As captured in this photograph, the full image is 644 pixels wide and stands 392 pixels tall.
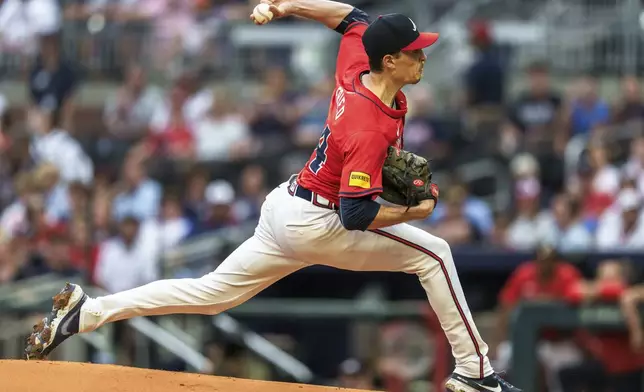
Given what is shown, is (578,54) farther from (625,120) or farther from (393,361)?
(393,361)

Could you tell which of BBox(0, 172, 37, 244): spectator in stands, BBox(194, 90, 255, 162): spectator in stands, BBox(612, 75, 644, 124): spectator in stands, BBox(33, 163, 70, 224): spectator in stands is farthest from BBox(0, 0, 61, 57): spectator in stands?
BBox(612, 75, 644, 124): spectator in stands

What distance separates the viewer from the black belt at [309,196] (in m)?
6.09

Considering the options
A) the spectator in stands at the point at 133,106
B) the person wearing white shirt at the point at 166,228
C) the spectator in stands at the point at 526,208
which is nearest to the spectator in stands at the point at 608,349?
the spectator in stands at the point at 526,208

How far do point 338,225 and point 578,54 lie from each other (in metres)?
9.59

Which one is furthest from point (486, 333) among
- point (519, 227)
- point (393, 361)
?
point (519, 227)

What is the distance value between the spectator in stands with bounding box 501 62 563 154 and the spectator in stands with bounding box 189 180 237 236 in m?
2.81

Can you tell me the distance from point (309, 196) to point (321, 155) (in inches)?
8.1

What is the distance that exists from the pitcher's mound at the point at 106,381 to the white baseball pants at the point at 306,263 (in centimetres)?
24

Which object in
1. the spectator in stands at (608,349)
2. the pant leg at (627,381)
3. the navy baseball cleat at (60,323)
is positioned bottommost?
the pant leg at (627,381)

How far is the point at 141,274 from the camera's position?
11.0 meters

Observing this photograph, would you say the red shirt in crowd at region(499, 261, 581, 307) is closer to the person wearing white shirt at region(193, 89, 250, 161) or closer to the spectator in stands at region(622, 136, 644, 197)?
the spectator in stands at region(622, 136, 644, 197)

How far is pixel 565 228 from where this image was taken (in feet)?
36.7

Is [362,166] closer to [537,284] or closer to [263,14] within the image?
[263,14]

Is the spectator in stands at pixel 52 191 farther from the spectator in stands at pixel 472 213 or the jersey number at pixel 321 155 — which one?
the jersey number at pixel 321 155
